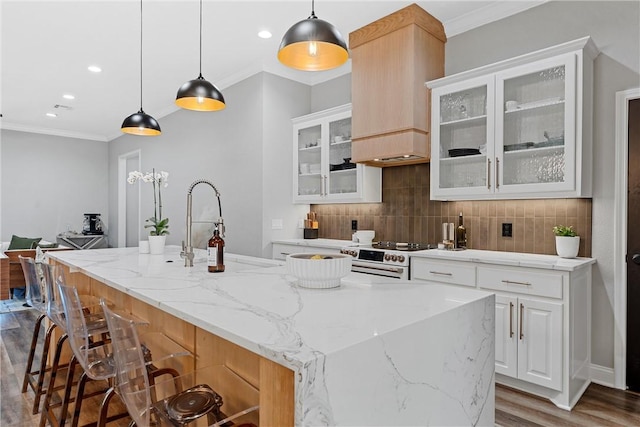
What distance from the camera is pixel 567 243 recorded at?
2.77 metres

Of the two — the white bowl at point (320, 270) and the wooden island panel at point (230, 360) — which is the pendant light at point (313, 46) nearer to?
the white bowl at point (320, 270)

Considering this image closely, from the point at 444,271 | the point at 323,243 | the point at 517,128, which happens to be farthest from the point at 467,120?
the point at 323,243

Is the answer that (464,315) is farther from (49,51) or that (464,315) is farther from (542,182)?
(49,51)

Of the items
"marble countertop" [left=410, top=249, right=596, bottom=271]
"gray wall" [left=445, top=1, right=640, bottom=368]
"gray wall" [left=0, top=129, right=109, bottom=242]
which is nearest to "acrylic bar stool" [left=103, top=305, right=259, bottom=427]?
"marble countertop" [left=410, top=249, right=596, bottom=271]

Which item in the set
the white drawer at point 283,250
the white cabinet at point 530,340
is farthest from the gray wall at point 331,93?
the white cabinet at point 530,340

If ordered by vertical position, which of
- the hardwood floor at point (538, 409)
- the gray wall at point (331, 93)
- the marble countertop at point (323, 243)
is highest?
the gray wall at point (331, 93)

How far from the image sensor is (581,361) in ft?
8.80

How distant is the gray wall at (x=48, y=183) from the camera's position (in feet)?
24.6

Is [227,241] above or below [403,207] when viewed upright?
below

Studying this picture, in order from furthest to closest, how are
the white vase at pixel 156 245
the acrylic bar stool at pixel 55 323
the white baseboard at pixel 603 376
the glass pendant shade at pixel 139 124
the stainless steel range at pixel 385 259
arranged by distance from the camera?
the glass pendant shade at pixel 139 124, the stainless steel range at pixel 385 259, the white vase at pixel 156 245, the white baseboard at pixel 603 376, the acrylic bar stool at pixel 55 323

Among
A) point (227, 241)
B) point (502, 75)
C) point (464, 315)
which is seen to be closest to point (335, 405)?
point (464, 315)

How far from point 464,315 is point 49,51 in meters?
4.83

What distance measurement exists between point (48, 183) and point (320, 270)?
833 centimetres

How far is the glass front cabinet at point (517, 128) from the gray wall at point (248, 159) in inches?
73.5
